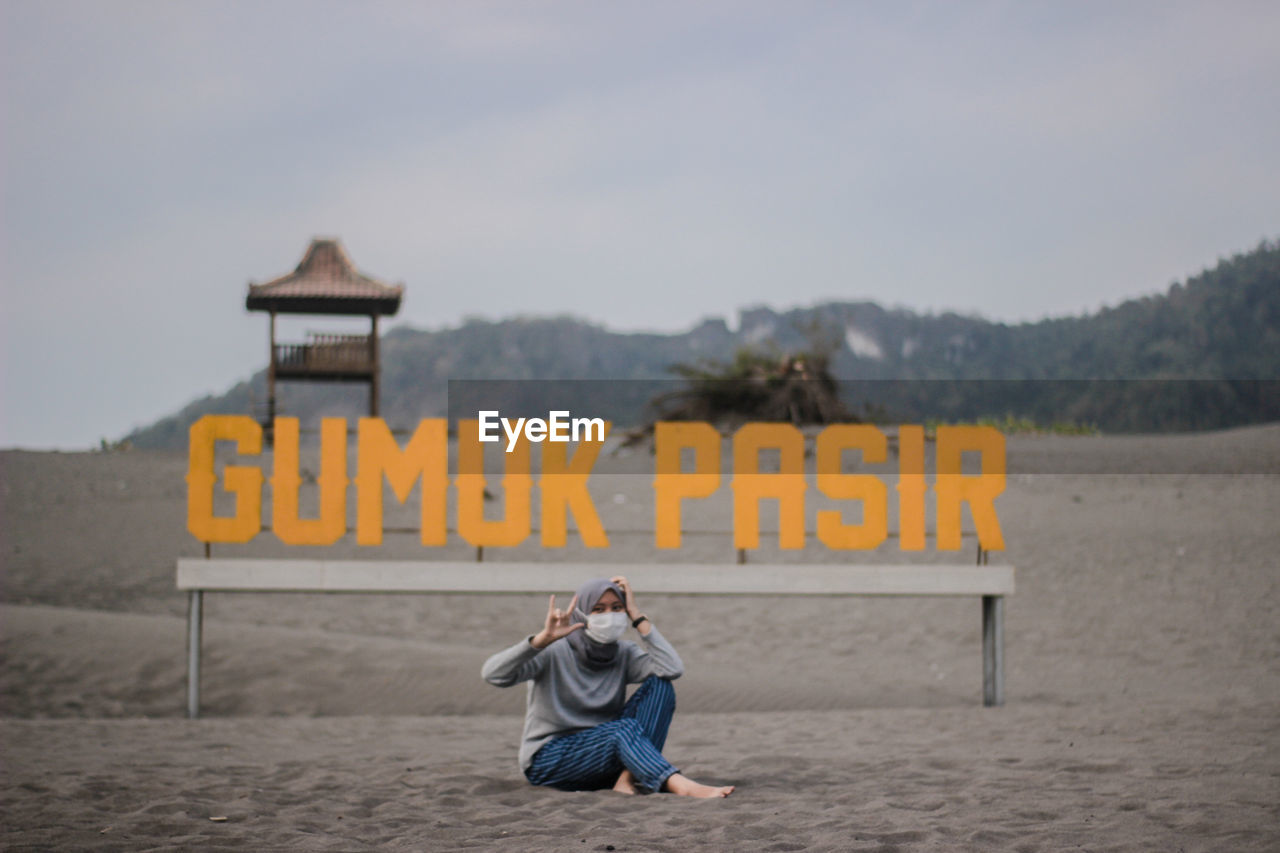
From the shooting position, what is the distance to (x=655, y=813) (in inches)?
214

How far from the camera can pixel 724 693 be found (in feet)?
38.1

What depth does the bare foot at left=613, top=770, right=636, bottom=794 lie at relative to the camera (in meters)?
5.96

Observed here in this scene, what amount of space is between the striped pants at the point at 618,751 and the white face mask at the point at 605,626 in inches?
17.1

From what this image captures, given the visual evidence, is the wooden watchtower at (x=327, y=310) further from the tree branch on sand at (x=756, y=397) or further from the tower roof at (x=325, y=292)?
the tree branch on sand at (x=756, y=397)

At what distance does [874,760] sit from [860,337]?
29.8 metres

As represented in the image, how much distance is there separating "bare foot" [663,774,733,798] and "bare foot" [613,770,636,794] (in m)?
0.20

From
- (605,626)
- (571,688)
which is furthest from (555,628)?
(571,688)

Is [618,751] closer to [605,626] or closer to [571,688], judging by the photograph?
[571,688]

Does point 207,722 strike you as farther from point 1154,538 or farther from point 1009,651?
point 1154,538

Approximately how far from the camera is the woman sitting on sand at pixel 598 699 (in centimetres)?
587

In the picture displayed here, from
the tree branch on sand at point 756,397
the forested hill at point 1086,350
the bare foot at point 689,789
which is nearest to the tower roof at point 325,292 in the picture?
the forested hill at point 1086,350

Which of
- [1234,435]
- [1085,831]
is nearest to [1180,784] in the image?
[1085,831]

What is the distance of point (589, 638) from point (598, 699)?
1.24ft

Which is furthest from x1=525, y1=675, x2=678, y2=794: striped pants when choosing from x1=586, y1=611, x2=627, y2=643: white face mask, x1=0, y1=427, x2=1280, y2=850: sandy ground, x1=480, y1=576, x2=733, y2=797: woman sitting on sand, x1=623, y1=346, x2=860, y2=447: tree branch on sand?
x1=623, y1=346, x2=860, y2=447: tree branch on sand
